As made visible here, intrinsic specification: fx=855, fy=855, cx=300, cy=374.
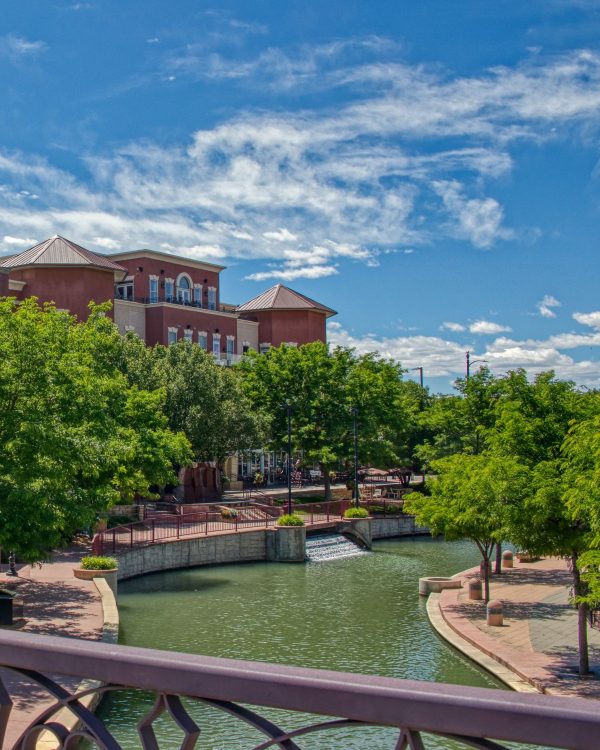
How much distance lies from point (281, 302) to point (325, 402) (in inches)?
768

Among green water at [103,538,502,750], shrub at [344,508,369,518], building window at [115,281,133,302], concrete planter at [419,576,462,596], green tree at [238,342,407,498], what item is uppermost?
building window at [115,281,133,302]

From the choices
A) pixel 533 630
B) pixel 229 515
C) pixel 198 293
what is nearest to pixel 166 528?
pixel 229 515

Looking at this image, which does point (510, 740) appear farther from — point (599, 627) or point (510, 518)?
point (599, 627)

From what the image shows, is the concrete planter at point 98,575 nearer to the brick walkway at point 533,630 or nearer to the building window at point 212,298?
the brick walkway at point 533,630

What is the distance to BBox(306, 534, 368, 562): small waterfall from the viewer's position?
41188mm

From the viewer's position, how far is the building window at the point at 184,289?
6253 centimetres

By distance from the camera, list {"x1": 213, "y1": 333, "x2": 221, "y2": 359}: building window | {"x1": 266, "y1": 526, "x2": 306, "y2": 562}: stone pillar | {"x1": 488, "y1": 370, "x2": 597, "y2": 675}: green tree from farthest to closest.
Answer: {"x1": 213, "y1": 333, "x2": 221, "y2": 359}: building window < {"x1": 266, "y1": 526, "x2": 306, "y2": 562}: stone pillar < {"x1": 488, "y1": 370, "x2": 597, "y2": 675}: green tree

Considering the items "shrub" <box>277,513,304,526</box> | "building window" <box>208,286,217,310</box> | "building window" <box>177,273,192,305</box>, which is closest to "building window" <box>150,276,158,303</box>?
"building window" <box>177,273,192,305</box>

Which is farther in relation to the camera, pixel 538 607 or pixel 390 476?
pixel 390 476

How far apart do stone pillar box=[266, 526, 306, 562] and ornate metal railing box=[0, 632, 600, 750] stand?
38.0m

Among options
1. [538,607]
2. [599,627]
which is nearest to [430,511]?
[538,607]

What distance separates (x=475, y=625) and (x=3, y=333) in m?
14.6

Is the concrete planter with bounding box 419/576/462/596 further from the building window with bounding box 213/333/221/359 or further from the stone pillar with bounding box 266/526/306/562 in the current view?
the building window with bounding box 213/333/221/359

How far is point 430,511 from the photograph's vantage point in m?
27.2
